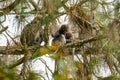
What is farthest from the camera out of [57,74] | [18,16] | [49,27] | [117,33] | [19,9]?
[19,9]

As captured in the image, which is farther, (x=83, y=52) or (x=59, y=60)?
(x=83, y=52)

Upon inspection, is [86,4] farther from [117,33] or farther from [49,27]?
[117,33]

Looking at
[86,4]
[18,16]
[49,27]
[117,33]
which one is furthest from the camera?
[18,16]

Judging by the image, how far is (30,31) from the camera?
2.74 m

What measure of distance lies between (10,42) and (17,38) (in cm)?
10

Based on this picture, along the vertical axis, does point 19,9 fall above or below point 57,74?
above

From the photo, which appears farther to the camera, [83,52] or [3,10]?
[3,10]

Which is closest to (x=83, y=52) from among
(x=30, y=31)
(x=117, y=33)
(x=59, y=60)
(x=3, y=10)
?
(x=30, y=31)

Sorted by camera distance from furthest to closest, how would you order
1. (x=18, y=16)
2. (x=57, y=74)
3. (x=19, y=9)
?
(x=19, y=9) → (x=18, y=16) → (x=57, y=74)

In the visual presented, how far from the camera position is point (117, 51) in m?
2.67

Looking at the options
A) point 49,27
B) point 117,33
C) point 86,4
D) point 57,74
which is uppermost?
point 86,4

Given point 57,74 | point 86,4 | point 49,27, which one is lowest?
point 57,74

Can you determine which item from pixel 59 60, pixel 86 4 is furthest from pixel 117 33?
pixel 86 4

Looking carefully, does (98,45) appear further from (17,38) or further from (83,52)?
(17,38)
